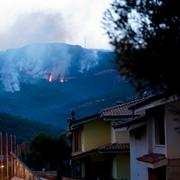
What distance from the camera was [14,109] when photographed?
97500 millimetres

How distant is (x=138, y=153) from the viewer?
25.8 meters

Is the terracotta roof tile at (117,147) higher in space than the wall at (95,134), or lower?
lower

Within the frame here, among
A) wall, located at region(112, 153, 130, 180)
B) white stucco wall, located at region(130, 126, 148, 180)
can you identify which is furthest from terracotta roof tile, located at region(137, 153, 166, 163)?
wall, located at region(112, 153, 130, 180)

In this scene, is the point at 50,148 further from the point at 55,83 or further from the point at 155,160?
the point at 55,83

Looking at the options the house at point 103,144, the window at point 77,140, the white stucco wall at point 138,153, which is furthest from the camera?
the window at point 77,140

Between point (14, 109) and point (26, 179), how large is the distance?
64.5 meters

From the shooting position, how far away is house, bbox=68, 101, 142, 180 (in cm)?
3561

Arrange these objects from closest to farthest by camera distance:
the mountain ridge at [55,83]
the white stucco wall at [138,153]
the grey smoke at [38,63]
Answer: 1. the white stucco wall at [138,153]
2. the mountain ridge at [55,83]
3. the grey smoke at [38,63]

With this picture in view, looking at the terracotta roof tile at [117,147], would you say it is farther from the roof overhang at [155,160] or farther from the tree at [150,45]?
the tree at [150,45]

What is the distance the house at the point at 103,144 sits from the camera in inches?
1402

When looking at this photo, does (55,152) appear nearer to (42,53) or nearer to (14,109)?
(14,109)

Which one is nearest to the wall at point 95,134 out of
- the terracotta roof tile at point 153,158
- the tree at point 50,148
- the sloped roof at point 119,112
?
the sloped roof at point 119,112

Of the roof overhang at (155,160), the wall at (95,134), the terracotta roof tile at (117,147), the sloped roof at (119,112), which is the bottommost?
the roof overhang at (155,160)

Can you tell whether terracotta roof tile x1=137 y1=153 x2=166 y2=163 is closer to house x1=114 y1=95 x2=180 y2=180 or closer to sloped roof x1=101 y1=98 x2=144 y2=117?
house x1=114 y1=95 x2=180 y2=180
